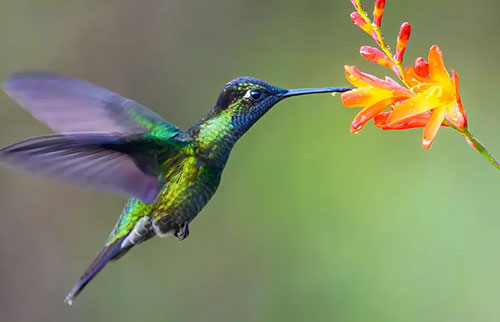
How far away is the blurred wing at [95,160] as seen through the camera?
1.40 meters

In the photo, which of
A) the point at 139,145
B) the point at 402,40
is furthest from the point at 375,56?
the point at 139,145

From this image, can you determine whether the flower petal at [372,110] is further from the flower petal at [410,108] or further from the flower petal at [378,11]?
the flower petal at [378,11]

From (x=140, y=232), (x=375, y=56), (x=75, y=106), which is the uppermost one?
(x=375, y=56)

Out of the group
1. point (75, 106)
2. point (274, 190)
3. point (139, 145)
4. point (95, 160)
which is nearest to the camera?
point (95, 160)

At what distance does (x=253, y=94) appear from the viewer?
175 cm

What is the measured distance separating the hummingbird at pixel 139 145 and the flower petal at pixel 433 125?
0.25 m

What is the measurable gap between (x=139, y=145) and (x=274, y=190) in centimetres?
209

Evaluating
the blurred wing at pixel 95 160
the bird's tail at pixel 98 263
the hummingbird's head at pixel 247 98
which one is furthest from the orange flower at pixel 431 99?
the bird's tail at pixel 98 263

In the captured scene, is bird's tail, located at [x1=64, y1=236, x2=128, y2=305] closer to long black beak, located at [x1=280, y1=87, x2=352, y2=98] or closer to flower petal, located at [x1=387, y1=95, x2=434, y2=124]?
long black beak, located at [x1=280, y1=87, x2=352, y2=98]

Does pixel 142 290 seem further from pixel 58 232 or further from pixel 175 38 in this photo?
pixel 175 38

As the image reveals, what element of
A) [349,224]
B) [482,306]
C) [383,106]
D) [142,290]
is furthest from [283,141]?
[383,106]

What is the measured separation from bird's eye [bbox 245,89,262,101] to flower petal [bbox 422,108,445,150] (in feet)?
1.69

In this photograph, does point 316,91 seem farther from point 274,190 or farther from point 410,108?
point 274,190

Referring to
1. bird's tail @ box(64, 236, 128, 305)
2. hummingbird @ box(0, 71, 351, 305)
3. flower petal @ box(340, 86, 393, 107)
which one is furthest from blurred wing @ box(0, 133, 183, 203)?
flower petal @ box(340, 86, 393, 107)
